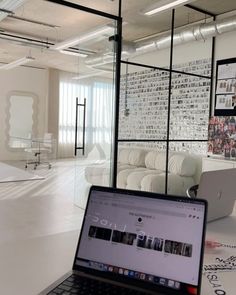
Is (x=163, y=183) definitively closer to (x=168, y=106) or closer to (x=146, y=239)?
(x=168, y=106)

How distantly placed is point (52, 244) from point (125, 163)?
14.1 feet

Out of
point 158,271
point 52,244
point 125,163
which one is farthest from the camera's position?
point 125,163

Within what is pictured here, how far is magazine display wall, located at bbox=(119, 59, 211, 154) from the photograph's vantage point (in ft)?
17.6

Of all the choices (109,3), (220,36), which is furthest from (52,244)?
(220,36)

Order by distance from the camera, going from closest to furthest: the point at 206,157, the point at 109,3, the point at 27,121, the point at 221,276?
1. the point at 221,276
2. the point at 109,3
3. the point at 206,157
4. the point at 27,121

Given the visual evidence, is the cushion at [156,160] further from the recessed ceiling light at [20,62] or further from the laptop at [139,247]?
the laptop at [139,247]

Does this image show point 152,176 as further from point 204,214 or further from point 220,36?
point 204,214

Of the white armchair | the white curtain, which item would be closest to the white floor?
the white curtain

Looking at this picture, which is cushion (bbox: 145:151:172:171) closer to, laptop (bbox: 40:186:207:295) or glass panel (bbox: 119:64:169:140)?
glass panel (bbox: 119:64:169:140)

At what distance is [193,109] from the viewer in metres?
5.49

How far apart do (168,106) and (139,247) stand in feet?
14.2

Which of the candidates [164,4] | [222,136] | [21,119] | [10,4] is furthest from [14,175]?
[164,4]

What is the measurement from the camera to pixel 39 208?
4.80m

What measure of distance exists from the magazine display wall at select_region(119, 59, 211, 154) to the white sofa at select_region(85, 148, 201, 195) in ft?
0.70
